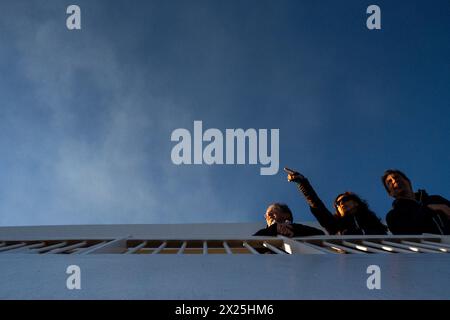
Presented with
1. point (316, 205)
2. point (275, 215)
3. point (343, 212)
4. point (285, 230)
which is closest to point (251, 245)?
point (285, 230)

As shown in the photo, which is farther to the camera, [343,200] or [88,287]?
[343,200]

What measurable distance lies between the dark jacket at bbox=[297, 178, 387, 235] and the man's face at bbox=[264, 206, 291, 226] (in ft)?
0.94

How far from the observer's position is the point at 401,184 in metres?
3.04

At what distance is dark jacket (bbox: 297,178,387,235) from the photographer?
3.21m

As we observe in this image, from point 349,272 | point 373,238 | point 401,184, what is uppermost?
point 401,184

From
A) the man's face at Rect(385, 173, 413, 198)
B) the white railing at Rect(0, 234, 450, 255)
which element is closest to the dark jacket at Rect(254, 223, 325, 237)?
the white railing at Rect(0, 234, 450, 255)

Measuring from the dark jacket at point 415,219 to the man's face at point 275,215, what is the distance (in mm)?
955

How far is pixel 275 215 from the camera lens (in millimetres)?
3480

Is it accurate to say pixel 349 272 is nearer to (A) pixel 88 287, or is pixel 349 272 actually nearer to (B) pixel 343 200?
(A) pixel 88 287

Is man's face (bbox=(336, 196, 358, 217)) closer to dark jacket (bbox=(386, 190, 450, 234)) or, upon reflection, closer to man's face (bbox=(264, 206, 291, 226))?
dark jacket (bbox=(386, 190, 450, 234))

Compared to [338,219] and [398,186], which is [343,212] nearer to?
[338,219]
